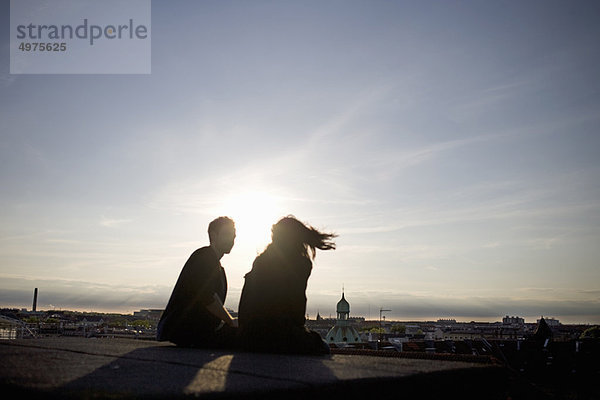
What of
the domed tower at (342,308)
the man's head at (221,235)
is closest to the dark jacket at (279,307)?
the man's head at (221,235)

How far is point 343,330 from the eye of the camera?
4390 inches

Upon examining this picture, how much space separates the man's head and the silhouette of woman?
731mm

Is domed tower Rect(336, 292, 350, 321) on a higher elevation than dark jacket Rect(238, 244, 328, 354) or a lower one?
lower

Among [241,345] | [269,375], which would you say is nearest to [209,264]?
[241,345]

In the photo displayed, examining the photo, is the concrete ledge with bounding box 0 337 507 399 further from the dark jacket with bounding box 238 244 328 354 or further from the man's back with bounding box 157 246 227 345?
the man's back with bounding box 157 246 227 345

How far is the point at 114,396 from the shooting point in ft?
7.02

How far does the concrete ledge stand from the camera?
91.9 inches

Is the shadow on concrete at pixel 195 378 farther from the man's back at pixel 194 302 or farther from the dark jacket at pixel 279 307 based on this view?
the man's back at pixel 194 302

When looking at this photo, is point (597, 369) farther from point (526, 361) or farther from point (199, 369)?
point (199, 369)

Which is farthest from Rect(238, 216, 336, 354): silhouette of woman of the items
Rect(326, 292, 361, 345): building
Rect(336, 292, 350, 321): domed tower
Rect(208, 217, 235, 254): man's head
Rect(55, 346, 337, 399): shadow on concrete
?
Rect(336, 292, 350, 321): domed tower

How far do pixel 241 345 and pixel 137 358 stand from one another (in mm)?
1346

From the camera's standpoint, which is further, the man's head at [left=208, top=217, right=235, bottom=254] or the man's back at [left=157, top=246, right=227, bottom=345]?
the man's head at [left=208, top=217, right=235, bottom=254]

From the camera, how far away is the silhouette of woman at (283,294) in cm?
476

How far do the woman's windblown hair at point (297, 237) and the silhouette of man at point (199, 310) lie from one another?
873mm
